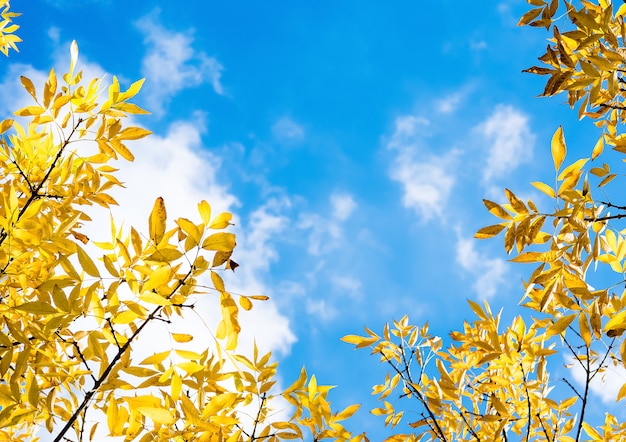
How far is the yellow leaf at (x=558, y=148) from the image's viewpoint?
1275 mm

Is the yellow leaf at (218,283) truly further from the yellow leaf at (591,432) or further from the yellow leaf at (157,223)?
the yellow leaf at (591,432)

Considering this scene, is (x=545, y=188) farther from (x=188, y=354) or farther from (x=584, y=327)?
(x=188, y=354)

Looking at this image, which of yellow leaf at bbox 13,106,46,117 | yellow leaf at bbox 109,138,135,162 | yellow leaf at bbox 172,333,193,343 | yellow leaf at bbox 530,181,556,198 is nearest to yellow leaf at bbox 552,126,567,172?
yellow leaf at bbox 530,181,556,198

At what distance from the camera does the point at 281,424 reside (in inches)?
60.6

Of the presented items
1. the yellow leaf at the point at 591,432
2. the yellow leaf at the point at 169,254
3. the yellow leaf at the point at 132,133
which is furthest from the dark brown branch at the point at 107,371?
the yellow leaf at the point at 591,432

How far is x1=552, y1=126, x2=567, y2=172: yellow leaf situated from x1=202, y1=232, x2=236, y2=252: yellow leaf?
908 mm

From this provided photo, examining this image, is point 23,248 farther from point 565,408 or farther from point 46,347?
Result: point 565,408

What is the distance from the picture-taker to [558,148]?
1.28m

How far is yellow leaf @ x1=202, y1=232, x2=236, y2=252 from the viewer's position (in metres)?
1.16

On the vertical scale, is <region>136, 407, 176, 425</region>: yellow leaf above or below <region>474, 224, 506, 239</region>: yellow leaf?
below

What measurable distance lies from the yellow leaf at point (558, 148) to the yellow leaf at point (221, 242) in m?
0.91

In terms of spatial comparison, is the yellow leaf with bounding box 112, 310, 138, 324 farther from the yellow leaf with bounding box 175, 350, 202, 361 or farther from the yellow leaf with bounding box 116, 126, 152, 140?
the yellow leaf with bounding box 116, 126, 152, 140

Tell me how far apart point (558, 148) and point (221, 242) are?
945 millimetres

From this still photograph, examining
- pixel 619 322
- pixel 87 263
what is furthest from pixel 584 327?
pixel 87 263
